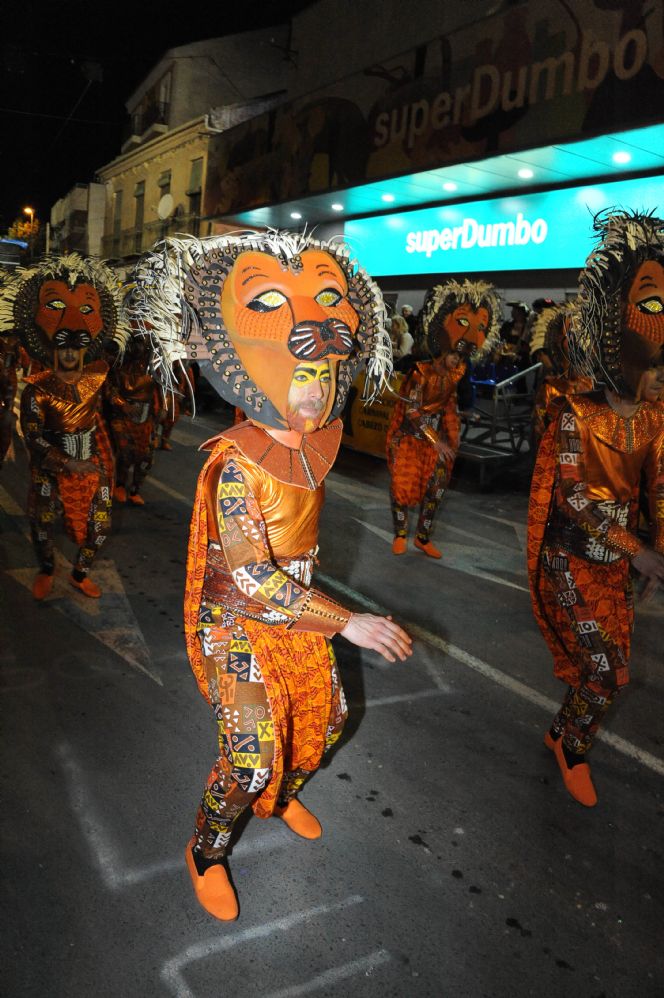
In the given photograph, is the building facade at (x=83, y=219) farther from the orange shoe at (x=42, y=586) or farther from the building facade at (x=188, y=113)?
the orange shoe at (x=42, y=586)

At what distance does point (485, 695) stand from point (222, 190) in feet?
54.3

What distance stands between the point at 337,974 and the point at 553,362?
6.18m

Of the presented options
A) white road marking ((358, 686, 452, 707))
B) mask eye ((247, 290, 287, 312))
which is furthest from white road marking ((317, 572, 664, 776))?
mask eye ((247, 290, 287, 312))

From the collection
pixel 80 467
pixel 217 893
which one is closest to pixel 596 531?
pixel 217 893

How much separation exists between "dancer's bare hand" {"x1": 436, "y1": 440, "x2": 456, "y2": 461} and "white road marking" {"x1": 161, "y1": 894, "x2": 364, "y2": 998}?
14.9ft

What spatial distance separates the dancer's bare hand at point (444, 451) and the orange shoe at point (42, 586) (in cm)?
347

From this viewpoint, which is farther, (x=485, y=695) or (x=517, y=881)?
(x=485, y=695)

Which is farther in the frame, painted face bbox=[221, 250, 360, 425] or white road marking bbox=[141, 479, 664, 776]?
white road marking bbox=[141, 479, 664, 776]

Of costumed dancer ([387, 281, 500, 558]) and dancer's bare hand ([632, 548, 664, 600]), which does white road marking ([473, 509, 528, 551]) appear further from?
dancer's bare hand ([632, 548, 664, 600])

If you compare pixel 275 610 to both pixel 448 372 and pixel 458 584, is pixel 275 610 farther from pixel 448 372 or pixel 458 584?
pixel 448 372

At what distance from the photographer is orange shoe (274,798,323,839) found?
3276 mm

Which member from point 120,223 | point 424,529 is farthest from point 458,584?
point 120,223

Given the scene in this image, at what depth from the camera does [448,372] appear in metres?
7.21

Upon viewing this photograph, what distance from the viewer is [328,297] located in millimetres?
2676
